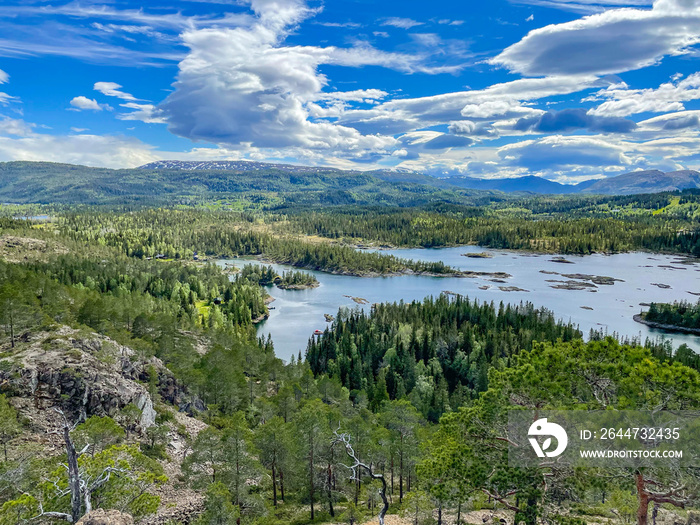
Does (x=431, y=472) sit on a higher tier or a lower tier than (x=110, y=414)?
higher

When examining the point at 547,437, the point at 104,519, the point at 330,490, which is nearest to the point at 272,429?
the point at 330,490

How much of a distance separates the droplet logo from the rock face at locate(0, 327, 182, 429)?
39612mm

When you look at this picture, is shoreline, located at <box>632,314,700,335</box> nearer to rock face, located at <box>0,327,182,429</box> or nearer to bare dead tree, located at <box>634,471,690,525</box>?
bare dead tree, located at <box>634,471,690,525</box>

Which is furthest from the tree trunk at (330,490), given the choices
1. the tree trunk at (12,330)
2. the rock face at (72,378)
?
the tree trunk at (12,330)

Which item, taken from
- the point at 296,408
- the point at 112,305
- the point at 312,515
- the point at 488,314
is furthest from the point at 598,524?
the point at 488,314

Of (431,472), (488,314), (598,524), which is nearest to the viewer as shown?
(431,472)

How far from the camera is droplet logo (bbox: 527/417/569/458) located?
2033 centimetres

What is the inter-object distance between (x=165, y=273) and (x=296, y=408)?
12666 cm

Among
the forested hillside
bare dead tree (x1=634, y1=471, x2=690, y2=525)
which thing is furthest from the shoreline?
bare dead tree (x1=634, y1=471, x2=690, y2=525)

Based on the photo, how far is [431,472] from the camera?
23391mm

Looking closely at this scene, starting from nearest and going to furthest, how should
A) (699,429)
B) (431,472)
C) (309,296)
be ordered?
(699,429) < (431,472) < (309,296)

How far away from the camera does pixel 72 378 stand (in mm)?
43250

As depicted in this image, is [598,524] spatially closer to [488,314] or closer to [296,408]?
[296,408]

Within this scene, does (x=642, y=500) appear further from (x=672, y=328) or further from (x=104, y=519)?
(x=672, y=328)
